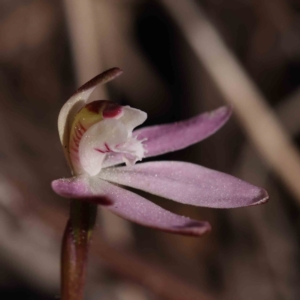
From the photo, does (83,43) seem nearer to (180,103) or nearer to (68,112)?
(180,103)

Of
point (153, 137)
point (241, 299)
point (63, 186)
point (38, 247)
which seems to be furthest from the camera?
point (241, 299)

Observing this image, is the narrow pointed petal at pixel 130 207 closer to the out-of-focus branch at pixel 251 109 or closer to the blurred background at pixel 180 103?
the blurred background at pixel 180 103

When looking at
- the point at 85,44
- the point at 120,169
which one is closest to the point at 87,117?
the point at 120,169

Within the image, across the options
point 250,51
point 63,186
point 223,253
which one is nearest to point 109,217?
point 223,253

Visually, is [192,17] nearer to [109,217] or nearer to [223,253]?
[109,217]

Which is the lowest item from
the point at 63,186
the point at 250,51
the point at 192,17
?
the point at 63,186

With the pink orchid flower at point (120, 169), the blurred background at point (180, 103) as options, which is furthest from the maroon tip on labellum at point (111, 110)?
the blurred background at point (180, 103)

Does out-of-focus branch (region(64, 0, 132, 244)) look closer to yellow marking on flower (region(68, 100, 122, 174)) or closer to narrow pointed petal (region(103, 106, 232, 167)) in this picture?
narrow pointed petal (region(103, 106, 232, 167))

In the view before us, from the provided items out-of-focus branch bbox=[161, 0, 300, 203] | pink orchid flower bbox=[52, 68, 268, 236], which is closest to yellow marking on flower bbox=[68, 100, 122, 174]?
pink orchid flower bbox=[52, 68, 268, 236]
